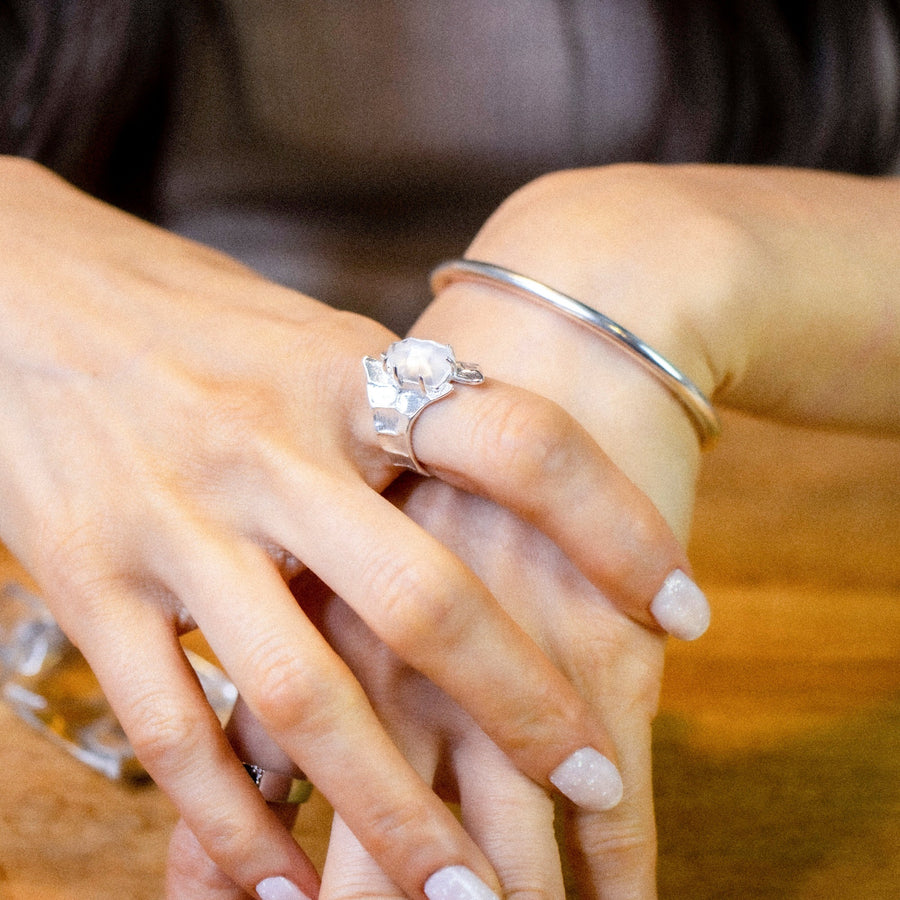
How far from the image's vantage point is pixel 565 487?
0.49 meters

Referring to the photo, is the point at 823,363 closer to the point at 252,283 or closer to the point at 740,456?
the point at 740,456

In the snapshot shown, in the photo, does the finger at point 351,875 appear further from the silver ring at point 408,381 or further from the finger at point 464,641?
the silver ring at point 408,381

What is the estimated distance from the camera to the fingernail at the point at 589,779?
1.59 feet

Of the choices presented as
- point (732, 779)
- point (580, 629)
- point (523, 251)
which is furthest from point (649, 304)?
point (732, 779)

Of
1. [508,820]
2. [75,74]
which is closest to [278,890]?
[508,820]

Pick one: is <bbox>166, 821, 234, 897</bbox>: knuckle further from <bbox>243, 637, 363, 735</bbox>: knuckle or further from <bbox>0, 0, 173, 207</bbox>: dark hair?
<bbox>0, 0, 173, 207</bbox>: dark hair

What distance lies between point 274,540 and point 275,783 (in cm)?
17

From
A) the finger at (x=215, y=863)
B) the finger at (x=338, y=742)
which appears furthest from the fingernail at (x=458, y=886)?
the finger at (x=215, y=863)

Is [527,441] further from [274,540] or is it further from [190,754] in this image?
[190,754]

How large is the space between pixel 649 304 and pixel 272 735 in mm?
379

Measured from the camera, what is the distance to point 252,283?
0.66m

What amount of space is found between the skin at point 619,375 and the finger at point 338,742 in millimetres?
36

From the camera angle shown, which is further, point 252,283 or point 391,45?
point 391,45

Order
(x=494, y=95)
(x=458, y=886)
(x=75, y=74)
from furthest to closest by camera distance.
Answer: (x=494, y=95)
(x=75, y=74)
(x=458, y=886)
